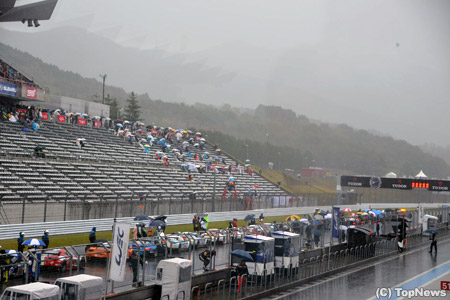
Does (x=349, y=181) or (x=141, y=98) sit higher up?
(x=141, y=98)

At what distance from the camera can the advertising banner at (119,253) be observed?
13609mm

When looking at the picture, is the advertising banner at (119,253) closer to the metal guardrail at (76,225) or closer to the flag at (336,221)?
the metal guardrail at (76,225)

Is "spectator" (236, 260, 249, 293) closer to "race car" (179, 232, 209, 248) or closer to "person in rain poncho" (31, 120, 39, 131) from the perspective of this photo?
"race car" (179, 232, 209, 248)

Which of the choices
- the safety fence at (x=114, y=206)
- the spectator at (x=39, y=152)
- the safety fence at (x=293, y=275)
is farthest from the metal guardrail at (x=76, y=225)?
the safety fence at (x=293, y=275)

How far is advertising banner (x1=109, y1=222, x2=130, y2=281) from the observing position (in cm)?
1361

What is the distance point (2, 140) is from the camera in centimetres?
3506

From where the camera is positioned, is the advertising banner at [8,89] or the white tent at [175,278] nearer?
the white tent at [175,278]

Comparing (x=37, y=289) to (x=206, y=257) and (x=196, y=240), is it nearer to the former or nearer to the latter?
(x=196, y=240)

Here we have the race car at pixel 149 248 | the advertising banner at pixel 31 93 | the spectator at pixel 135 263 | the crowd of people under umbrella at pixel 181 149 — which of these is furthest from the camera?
the crowd of people under umbrella at pixel 181 149

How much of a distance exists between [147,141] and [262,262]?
115 ft

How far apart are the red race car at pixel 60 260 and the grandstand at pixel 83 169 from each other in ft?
50.0

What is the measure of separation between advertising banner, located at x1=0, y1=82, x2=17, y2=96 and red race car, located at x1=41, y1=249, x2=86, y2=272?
28.8m

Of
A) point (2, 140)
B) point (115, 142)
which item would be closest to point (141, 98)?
point (115, 142)

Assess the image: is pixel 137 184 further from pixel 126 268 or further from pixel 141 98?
pixel 141 98
